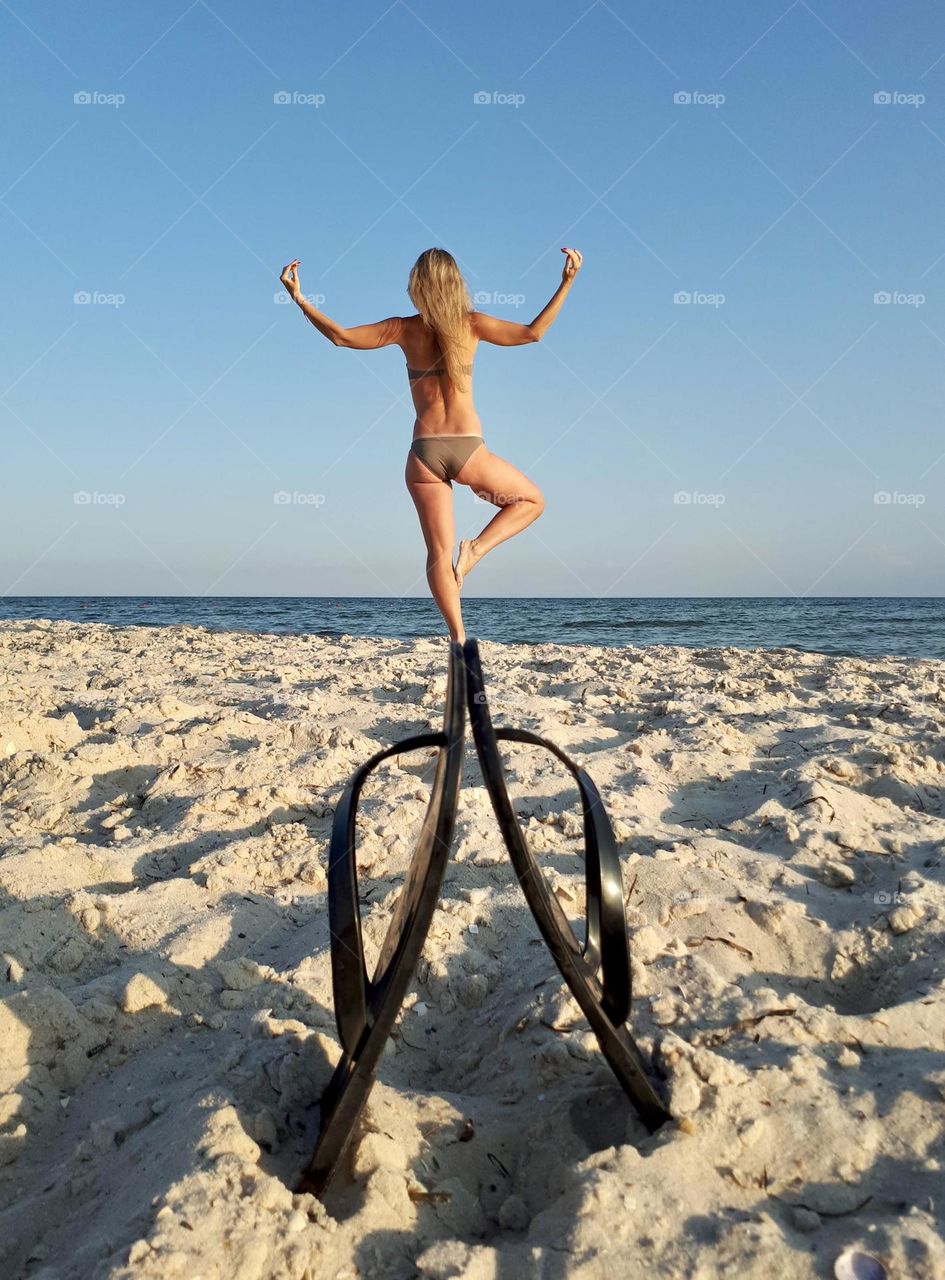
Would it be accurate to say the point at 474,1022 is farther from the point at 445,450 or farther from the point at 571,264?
the point at 571,264

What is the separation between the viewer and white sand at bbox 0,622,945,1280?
4.80 feet

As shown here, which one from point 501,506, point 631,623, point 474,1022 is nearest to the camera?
point 474,1022

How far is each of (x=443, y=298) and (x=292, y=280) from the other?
44cm

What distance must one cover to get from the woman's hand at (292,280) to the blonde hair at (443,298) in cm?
31

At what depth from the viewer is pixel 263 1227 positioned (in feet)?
4.75

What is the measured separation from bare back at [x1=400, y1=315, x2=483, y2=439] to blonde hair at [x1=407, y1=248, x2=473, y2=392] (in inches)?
1.4

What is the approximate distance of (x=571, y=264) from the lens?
2299mm

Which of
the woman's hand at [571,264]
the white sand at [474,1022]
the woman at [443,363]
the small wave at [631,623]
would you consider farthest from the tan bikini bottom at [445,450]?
the small wave at [631,623]

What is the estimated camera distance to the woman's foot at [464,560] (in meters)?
2.50

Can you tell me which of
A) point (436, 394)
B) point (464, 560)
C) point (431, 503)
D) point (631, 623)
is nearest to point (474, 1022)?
point (464, 560)

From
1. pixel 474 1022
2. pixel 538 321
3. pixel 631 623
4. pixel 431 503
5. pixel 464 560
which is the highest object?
pixel 538 321

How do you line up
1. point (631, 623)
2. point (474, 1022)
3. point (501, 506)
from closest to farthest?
point (474, 1022), point (501, 506), point (631, 623)

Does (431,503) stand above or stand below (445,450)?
below

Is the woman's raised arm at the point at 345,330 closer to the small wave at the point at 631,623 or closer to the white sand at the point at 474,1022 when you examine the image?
the white sand at the point at 474,1022
